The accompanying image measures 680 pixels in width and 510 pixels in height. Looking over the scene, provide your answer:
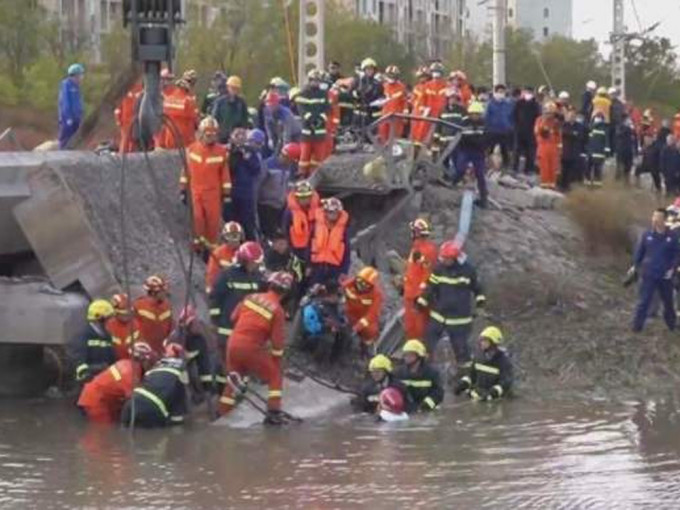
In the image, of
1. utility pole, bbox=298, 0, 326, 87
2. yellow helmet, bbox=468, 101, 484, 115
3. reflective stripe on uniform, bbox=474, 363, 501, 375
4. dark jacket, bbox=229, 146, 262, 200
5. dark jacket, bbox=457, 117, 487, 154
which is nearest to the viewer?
reflective stripe on uniform, bbox=474, 363, 501, 375

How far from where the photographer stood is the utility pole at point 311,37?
3578 centimetres

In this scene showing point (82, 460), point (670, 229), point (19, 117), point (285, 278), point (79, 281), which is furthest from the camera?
point (19, 117)

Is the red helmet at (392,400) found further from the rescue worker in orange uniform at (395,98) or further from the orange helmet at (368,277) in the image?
the rescue worker in orange uniform at (395,98)

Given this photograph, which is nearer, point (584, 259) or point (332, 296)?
point (332, 296)

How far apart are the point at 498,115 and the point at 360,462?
13.5m

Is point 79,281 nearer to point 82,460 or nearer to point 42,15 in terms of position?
point 82,460

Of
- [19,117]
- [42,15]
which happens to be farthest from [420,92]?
[42,15]

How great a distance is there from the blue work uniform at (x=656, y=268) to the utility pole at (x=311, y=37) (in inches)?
529

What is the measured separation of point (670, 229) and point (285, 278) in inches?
251

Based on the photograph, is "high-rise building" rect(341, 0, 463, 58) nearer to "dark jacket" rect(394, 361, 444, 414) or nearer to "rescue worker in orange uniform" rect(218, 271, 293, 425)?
"dark jacket" rect(394, 361, 444, 414)

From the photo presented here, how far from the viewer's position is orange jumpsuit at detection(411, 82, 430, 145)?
26.3 m

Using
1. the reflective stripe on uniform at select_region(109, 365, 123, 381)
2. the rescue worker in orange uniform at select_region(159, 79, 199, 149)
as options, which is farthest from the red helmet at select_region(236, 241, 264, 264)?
the rescue worker in orange uniform at select_region(159, 79, 199, 149)

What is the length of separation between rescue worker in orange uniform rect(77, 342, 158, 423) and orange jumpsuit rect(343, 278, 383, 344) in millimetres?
3037

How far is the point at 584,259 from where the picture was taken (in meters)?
26.1
